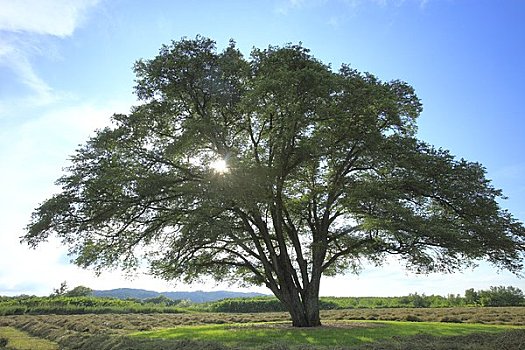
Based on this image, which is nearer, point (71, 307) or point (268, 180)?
point (268, 180)

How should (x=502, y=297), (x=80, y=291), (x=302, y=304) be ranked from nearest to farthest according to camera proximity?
(x=302, y=304) → (x=502, y=297) → (x=80, y=291)

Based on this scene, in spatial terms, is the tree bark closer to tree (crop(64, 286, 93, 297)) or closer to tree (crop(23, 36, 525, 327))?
tree (crop(23, 36, 525, 327))

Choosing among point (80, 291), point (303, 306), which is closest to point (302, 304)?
point (303, 306)

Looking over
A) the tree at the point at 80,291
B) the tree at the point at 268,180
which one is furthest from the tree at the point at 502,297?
the tree at the point at 80,291

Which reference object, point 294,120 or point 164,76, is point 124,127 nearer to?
point 164,76

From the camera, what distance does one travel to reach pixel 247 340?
47.0 ft

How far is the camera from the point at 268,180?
54.3 feet

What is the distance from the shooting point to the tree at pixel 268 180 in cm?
1577

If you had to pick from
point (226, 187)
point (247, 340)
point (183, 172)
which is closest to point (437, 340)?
point (247, 340)

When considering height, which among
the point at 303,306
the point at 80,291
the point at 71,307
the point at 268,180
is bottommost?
the point at 71,307

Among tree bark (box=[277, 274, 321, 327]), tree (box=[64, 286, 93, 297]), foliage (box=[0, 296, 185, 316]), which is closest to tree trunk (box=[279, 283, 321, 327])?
tree bark (box=[277, 274, 321, 327])

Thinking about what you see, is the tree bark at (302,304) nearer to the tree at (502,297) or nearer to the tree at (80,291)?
the tree at (502,297)

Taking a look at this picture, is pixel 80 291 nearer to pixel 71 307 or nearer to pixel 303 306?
pixel 71 307

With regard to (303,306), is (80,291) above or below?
below
